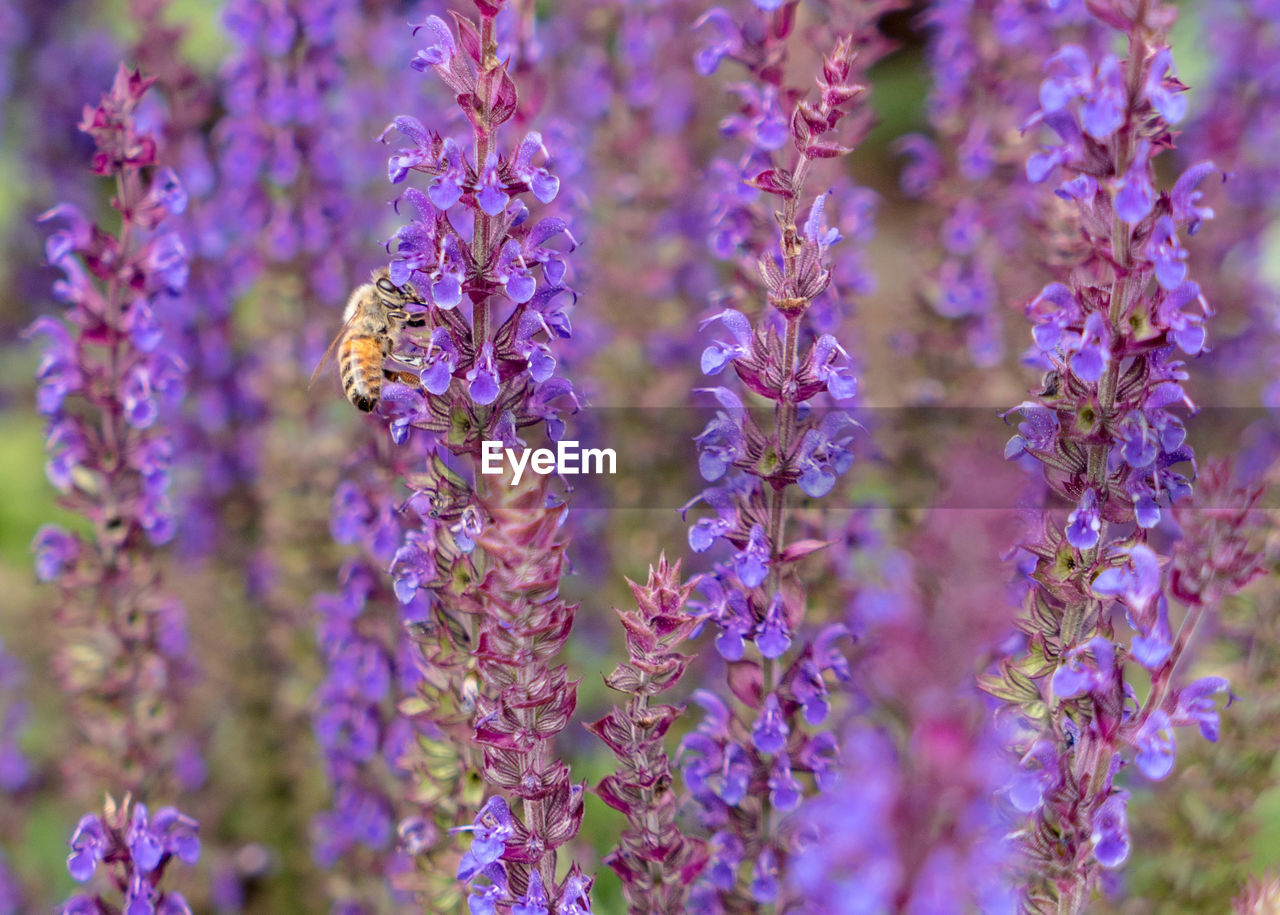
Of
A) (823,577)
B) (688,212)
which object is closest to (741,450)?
(823,577)

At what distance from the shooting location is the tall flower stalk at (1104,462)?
1859 millimetres

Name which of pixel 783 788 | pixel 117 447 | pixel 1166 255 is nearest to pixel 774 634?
pixel 783 788

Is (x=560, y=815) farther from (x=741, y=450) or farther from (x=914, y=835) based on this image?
(x=914, y=835)

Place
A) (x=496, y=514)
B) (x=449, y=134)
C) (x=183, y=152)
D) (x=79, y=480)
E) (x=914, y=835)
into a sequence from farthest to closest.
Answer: (x=183, y=152) → (x=449, y=134) → (x=79, y=480) → (x=496, y=514) → (x=914, y=835)

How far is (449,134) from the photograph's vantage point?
3699 millimetres

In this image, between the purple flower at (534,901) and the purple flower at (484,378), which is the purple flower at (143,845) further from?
the purple flower at (484,378)

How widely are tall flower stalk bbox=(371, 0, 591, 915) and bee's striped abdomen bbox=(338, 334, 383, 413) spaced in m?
0.75

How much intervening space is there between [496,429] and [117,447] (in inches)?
51.0

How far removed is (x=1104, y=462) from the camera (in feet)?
6.73

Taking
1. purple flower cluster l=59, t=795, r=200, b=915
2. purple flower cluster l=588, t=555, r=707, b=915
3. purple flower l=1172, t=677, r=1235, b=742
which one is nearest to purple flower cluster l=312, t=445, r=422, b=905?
purple flower cluster l=59, t=795, r=200, b=915

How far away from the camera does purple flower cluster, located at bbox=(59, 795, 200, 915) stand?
2.35m

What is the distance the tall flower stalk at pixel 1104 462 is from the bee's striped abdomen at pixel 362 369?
173cm

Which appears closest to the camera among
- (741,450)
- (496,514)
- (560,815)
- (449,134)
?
(496,514)

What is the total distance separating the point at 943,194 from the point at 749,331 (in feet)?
6.19
